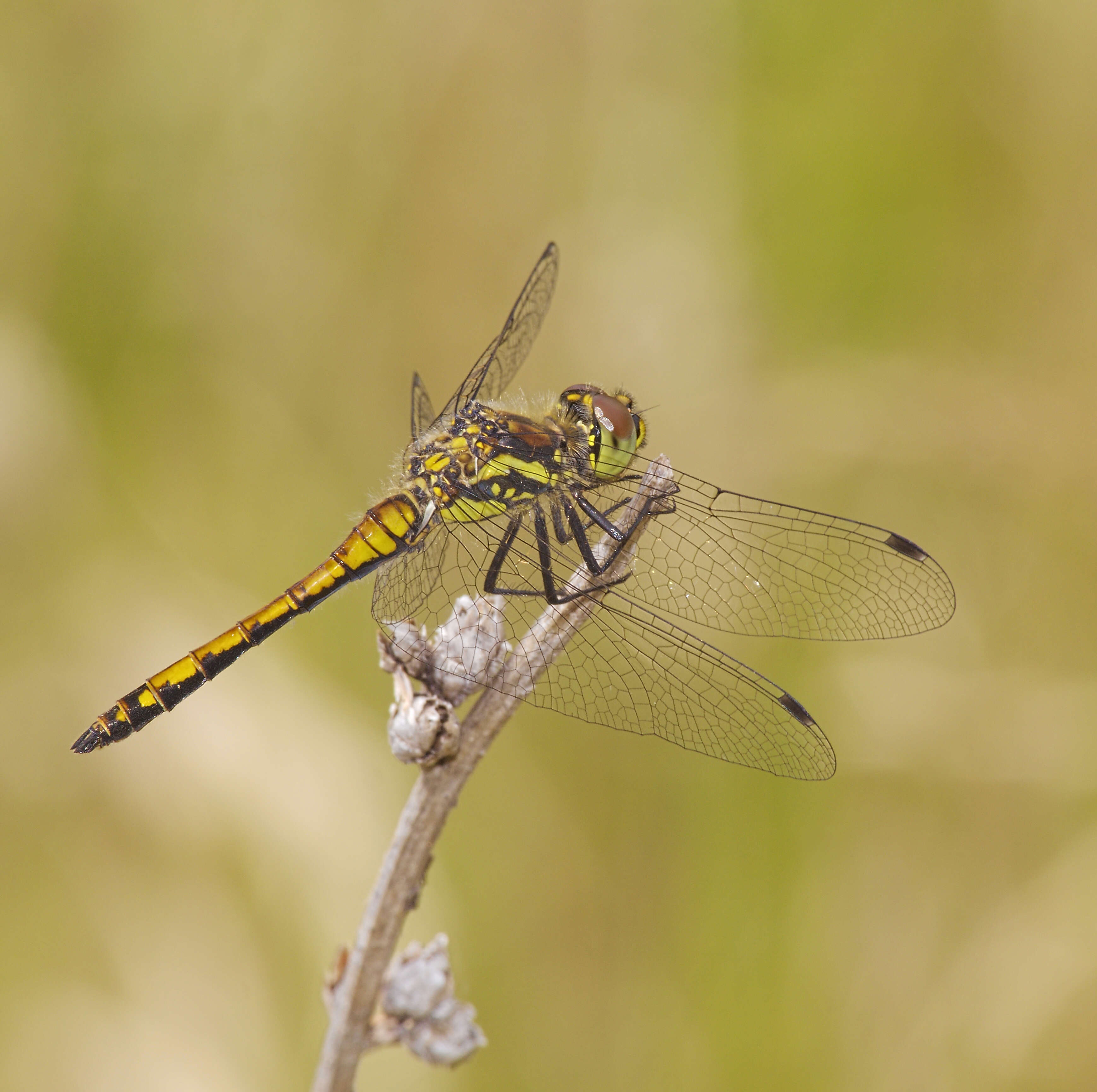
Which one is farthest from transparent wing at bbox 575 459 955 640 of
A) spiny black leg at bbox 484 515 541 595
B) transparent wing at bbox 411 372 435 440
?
transparent wing at bbox 411 372 435 440

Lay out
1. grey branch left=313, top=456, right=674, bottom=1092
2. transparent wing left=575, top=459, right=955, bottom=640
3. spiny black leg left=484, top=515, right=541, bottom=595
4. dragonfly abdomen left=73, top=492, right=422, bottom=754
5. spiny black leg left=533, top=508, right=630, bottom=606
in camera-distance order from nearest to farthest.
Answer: grey branch left=313, top=456, right=674, bottom=1092
spiny black leg left=533, top=508, right=630, bottom=606
transparent wing left=575, top=459, right=955, bottom=640
spiny black leg left=484, top=515, right=541, bottom=595
dragonfly abdomen left=73, top=492, right=422, bottom=754

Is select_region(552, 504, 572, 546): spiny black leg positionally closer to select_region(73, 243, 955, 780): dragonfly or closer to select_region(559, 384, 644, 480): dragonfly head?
select_region(73, 243, 955, 780): dragonfly

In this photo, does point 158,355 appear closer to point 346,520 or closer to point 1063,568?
point 346,520

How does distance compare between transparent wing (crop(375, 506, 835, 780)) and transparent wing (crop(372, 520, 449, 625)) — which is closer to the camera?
transparent wing (crop(375, 506, 835, 780))

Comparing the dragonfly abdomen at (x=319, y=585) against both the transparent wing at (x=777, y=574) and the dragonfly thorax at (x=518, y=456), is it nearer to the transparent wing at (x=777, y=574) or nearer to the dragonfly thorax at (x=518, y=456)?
the dragonfly thorax at (x=518, y=456)

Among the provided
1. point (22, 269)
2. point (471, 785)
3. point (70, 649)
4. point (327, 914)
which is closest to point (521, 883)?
point (471, 785)

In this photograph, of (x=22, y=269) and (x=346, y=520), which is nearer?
(x=22, y=269)
